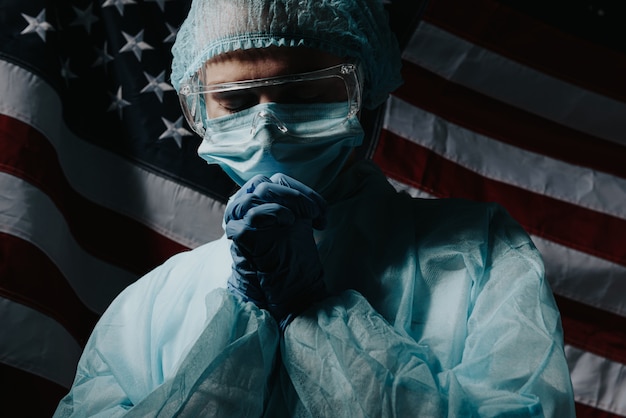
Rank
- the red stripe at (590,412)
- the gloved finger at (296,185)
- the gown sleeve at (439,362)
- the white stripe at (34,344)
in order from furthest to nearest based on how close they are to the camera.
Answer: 1. the red stripe at (590,412)
2. the white stripe at (34,344)
3. the gloved finger at (296,185)
4. the gown sleeve at (439,362)

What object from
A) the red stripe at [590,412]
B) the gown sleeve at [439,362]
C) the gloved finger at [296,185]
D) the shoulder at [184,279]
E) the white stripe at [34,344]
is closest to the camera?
the gown sleeve at [439,362]

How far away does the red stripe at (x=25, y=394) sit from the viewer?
2.01 meters

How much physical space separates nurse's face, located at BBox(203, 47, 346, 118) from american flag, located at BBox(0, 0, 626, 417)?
862 mm

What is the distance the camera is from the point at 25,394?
2023 millimetres

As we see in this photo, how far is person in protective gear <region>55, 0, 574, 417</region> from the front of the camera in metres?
1.14

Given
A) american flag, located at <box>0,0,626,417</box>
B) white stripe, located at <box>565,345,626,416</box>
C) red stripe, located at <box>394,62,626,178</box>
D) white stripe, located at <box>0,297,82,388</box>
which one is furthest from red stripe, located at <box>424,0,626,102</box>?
white stripe, located at <box>0,297,82,388</box>

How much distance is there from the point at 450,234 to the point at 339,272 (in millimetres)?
182

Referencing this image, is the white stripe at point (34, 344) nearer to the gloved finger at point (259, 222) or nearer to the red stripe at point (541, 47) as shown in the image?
the gloved finger at point (259, 222)

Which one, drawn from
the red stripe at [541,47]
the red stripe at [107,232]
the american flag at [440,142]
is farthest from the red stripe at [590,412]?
the red stripe at [107,232]

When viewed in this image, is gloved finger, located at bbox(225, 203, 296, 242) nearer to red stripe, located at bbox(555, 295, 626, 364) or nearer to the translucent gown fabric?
the translucent gown fabric

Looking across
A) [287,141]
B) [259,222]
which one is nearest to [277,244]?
[259,222]

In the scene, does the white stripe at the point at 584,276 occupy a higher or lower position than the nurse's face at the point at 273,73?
lower

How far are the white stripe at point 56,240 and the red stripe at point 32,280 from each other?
2 centimetres

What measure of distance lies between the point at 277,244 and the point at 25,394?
1086 millimetres
